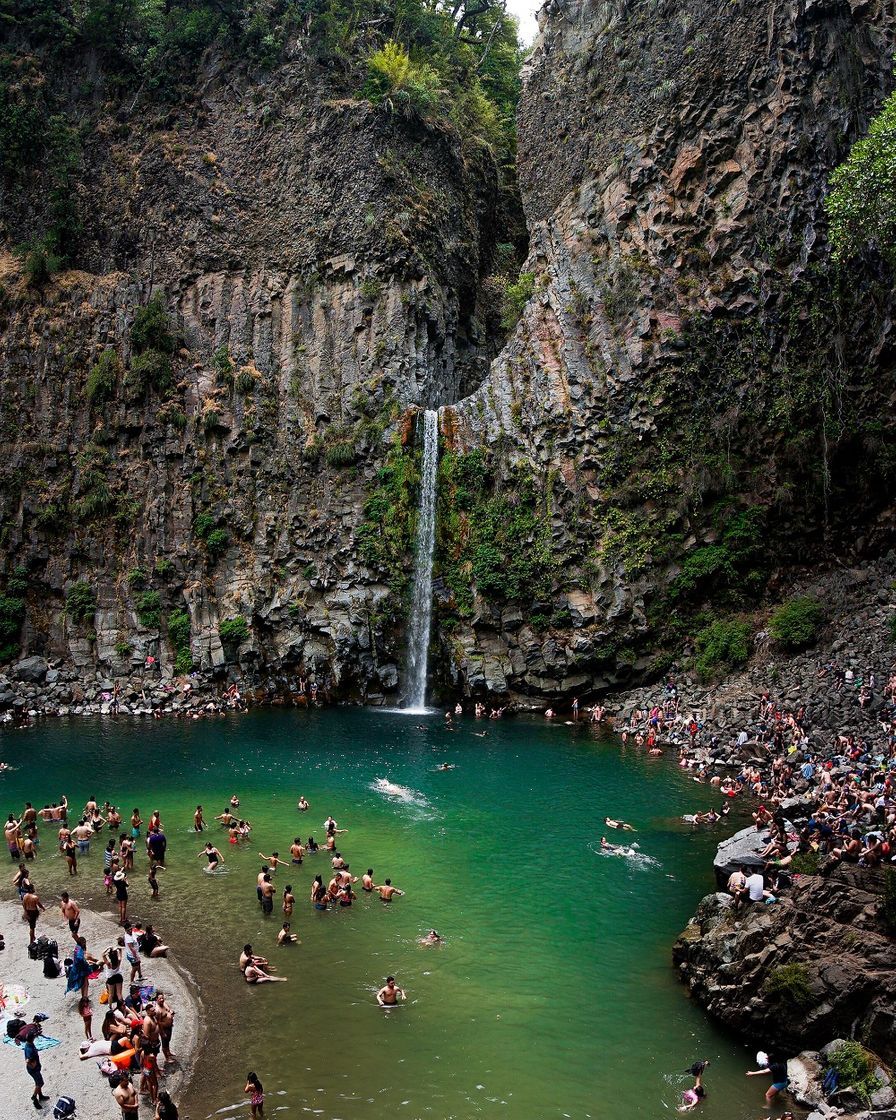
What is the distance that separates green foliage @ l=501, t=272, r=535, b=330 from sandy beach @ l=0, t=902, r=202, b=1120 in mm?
41094

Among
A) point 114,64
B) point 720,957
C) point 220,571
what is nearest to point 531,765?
point 720,957

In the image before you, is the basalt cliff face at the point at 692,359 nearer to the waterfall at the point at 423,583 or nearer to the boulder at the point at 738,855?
the waterfall at the point at 423,583

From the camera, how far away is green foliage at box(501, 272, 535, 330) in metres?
49.0

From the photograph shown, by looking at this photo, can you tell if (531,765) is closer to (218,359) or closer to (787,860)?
(787,860)

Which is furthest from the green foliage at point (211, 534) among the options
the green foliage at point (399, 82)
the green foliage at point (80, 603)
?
the green foliage at point (399, 82)

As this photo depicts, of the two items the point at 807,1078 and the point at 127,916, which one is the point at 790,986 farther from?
the point at 127,916

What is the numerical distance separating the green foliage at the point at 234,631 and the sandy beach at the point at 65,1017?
26637 millimetres

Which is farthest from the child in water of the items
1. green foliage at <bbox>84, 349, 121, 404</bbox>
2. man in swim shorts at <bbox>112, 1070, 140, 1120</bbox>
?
green foliage at <bbox>84, 349, 121, 404</bbox>

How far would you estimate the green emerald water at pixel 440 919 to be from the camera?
13.9 metres

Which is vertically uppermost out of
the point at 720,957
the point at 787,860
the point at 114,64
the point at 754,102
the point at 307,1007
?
the point at 114,64

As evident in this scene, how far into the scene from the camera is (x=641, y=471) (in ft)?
140

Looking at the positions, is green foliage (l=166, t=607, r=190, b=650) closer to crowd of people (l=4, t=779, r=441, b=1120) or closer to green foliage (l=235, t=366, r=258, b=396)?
green foliage (l=235, t=366, r=258, b=396)

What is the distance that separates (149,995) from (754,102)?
151 ft

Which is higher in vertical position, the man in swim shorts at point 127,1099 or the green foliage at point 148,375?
the green foliage at point 148,375
